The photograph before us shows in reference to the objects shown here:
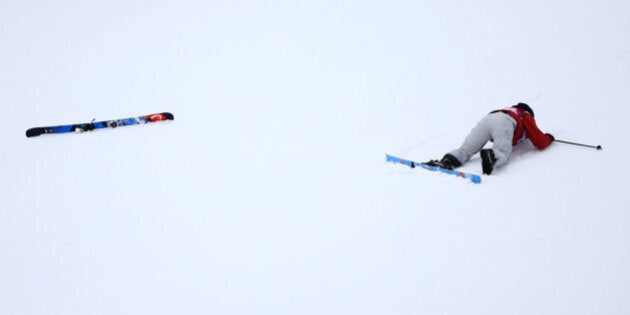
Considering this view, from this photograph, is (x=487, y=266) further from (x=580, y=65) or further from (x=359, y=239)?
(x=580, y=65)

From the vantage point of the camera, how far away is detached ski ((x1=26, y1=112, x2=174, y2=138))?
4.74 metres

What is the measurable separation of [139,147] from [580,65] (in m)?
6.62

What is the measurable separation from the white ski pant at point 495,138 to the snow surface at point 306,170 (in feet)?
0.59

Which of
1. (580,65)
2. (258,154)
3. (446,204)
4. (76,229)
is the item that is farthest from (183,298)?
(580,65)

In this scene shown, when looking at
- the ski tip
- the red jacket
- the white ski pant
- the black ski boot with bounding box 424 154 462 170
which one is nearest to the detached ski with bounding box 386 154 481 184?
the black ski boot with bounding box 424 154 462 170

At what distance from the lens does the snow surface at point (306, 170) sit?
2020 mm

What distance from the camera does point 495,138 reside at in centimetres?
360

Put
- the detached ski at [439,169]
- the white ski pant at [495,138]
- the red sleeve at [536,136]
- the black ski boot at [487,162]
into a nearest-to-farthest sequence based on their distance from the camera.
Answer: the detached ski at [439,169] → the black ski boot at [487,162] → the white ski pant at [495,138] → the red sleeve at [536,136]

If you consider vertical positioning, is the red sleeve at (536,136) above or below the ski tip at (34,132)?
below

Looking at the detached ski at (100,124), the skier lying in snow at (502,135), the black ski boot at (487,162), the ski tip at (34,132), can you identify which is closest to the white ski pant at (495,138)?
the skier lying in snow at (502,135)

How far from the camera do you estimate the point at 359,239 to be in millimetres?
2395

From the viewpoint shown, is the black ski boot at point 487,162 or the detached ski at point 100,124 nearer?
the black ski boot at point 487,162

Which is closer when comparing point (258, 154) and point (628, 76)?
point (258, 154)

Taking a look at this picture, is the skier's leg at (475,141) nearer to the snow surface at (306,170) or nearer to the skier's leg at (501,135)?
the skier's leg at (501,135)
